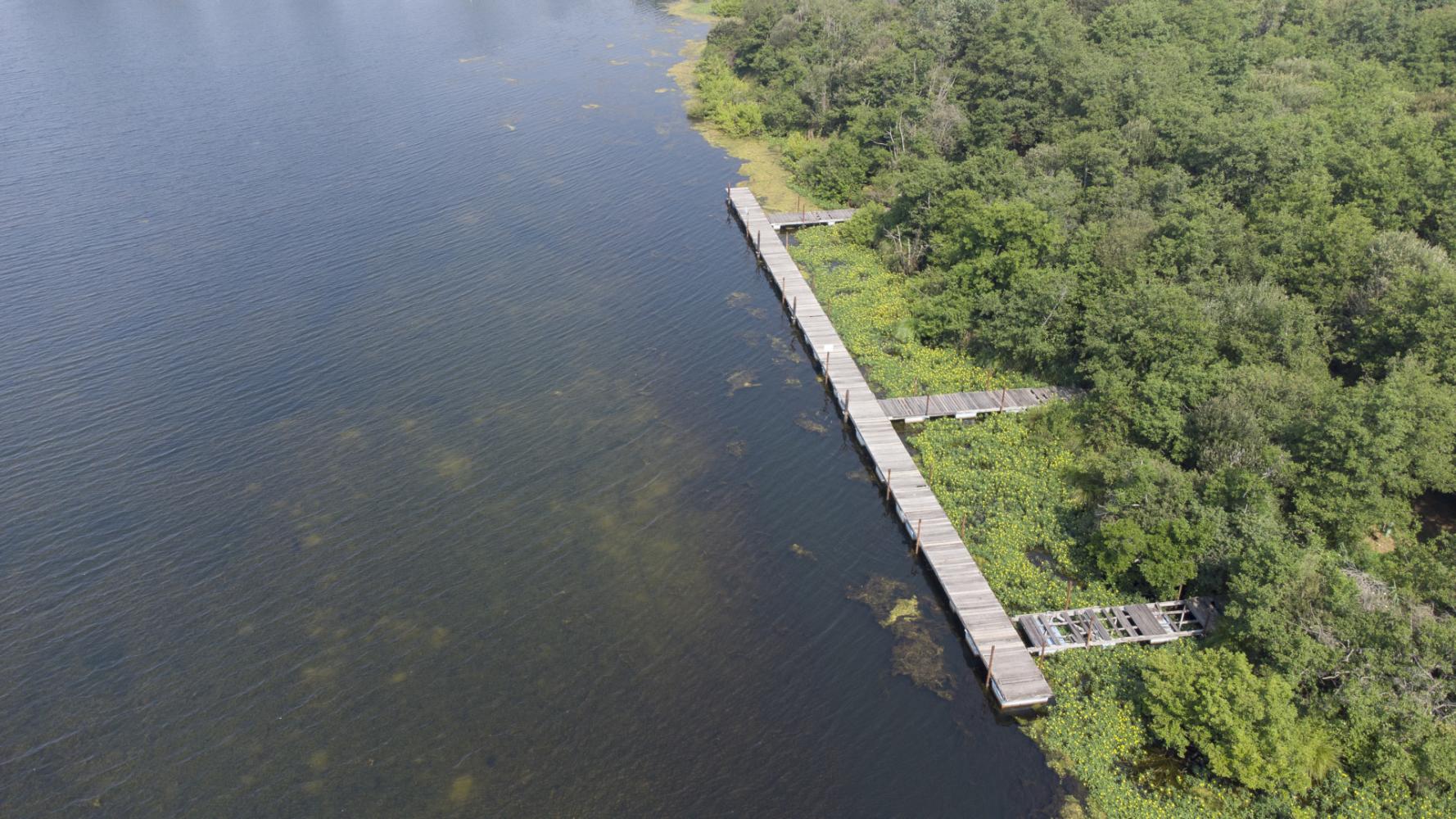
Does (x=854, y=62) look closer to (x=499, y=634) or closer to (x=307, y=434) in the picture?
(x=307, y=434)

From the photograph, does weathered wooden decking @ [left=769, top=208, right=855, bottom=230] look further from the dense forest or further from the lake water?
the lake water

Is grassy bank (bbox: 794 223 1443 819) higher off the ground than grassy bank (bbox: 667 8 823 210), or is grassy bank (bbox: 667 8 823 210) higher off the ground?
grassy bank (bbox: 794 223 1443 819)

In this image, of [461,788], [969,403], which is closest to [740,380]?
[969,403]

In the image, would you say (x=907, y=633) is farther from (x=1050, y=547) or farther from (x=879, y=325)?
(x=879, y=325)

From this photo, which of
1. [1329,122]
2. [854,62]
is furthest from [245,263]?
[1329,122]

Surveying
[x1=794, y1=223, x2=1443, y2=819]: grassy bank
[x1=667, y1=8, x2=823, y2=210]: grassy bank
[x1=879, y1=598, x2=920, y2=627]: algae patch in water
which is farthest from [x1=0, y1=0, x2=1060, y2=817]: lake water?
[x1=667, y1=8, x2=823, y2=210]: grassy bank
